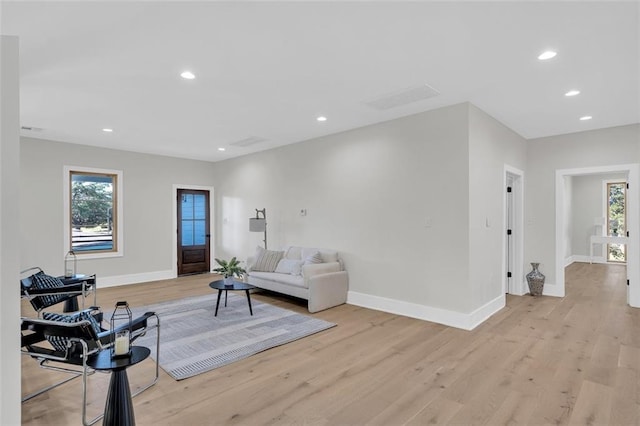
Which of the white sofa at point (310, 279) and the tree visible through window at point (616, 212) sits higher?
the tree visible through window at point (616, 212)

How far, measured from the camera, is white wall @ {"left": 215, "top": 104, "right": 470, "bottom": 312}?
4.18m

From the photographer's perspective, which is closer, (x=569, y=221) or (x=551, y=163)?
(x=551, y=163)

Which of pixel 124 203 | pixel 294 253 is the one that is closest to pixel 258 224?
pixel 294 253

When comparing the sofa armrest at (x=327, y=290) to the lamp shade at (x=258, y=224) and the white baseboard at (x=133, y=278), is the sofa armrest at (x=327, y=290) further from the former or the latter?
the white baseboard at (x=133, y=278)

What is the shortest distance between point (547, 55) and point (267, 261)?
4847 mm

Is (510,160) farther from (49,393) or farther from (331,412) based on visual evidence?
(49,393)

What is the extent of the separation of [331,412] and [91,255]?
6.13m

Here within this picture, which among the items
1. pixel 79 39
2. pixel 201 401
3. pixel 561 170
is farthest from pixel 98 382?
pixel 561 170

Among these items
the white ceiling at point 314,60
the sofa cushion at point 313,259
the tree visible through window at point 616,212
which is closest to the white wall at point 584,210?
the tree visible through window at point 616,212

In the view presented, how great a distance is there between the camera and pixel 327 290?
4.97 m

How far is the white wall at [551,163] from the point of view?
5102 millimetres

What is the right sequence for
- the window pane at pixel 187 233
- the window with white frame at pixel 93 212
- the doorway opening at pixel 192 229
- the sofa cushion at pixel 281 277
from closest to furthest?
the sofa cushion at pixel 281 277 → the window with white frame at pixel 93 212 → the doorway opening at pixel 192 229 → the window pane at pixel 187 233

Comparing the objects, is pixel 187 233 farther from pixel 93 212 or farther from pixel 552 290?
pixel 552 290

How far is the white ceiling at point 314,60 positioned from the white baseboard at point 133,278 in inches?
125
